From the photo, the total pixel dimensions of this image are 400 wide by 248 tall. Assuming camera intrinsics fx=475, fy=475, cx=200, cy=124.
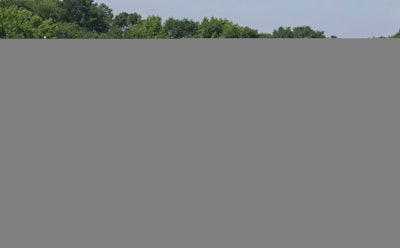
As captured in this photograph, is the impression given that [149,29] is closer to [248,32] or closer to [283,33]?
[248,32]

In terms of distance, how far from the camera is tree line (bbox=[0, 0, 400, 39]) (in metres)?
29.6

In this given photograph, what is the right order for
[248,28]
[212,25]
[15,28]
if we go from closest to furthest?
[15,28]
[212,25]
[248,28]

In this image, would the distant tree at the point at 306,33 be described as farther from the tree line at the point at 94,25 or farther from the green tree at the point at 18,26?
the green tree at the point at 18,26

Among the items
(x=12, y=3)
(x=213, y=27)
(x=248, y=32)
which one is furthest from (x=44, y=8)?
(x=248, y=32)

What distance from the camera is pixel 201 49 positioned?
13.8 feet

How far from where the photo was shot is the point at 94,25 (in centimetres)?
5122

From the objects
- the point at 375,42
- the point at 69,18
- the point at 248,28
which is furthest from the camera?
the point at 69,18

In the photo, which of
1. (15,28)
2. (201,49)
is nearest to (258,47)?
(201,49)

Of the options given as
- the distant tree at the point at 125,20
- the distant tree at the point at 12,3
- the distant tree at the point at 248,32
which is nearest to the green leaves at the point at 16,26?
the distant tree at the point at 12,3

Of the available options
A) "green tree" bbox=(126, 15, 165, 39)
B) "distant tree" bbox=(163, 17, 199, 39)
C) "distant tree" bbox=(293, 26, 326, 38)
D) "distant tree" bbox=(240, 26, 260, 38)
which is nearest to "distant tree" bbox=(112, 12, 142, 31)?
"distant tree" bbox=(163, 17, 199, 39)

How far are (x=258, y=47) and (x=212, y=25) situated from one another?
37543mm

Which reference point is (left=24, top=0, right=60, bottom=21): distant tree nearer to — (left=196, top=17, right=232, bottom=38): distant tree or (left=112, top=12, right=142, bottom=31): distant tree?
(left=112, top=12, right=142, bottom=31): distant tree

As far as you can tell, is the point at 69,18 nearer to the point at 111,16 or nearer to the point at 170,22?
the point at 111,16

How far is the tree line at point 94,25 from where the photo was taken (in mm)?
29578
